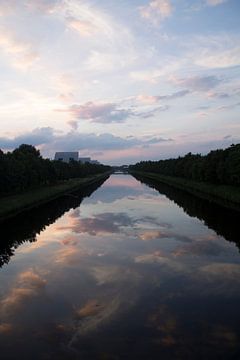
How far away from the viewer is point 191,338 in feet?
37.2

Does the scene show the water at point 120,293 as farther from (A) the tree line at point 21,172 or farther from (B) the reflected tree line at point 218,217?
(A) the tree line at point 21,172

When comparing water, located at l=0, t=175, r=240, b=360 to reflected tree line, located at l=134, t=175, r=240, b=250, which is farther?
reflected tree line, located at l=134, t=175, r=240, b=250

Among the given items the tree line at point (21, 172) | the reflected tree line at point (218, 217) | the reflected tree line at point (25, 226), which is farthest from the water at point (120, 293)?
the tree line at point (21, 172)

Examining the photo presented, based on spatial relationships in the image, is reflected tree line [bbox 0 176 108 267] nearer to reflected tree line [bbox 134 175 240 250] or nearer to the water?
the water

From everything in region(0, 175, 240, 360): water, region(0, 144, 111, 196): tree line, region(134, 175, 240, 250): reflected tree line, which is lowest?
region(0, 175, 240, 360): water

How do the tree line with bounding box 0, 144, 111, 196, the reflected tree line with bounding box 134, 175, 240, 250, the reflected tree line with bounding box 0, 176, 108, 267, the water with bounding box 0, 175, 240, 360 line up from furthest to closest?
the tree line with bounding box 0, 144, 111, 196 < the reflected tree line with bounding box 134, 175, 240, 250 < the reflected tree line with bounding box 0, 176, 108, 267 < the water with bounding box 0, 175, 240, 360

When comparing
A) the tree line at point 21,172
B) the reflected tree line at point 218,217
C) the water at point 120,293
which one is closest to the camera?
the water at point 120,293

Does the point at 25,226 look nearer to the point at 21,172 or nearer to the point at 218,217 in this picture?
the point at 218,217

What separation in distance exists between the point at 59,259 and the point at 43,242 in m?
5.35

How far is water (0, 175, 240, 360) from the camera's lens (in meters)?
11.0

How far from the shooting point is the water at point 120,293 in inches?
434

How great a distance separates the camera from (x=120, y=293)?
15.6 metres

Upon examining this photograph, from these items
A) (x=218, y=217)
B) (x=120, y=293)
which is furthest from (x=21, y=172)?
(x=120, y=293)

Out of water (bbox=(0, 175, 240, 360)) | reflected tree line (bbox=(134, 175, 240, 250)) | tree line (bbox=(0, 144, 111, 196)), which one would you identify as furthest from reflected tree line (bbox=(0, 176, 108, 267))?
reflected tree line (bbox=(134, 175, 240, 250))
